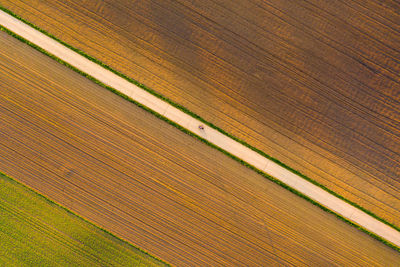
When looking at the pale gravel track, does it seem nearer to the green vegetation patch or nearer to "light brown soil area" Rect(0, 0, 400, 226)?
"light brown soil area" Rect(0, 0, 400, 226)

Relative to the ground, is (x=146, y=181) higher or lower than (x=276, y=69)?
lower

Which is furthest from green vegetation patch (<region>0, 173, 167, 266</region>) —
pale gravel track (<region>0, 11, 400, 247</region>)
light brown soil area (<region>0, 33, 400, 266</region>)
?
pale gravel track (<region>0, 11, 400, 247</region>)

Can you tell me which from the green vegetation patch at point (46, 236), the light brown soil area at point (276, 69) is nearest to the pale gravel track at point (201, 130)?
the light brown soil area at point (276, 69)

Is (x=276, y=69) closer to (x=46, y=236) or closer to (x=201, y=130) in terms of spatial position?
(x=201, y=130)

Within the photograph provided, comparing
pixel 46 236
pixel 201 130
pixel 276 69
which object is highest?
pixel 276 69

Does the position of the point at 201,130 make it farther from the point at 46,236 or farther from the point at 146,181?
the point at 46,236

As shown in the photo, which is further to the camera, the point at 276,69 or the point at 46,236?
the point at 46,236

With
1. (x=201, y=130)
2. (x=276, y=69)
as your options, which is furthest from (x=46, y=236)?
(x=276, y=69)
